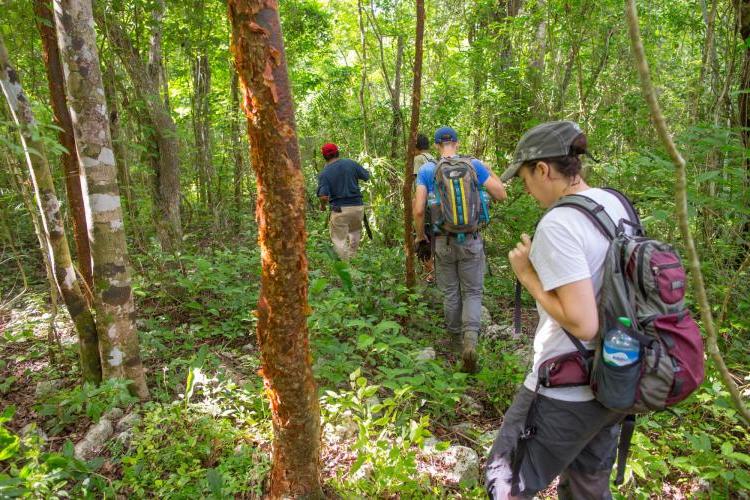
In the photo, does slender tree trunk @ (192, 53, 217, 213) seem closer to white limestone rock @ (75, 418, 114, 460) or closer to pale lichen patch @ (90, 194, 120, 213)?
pale lichen patch @ (90, 194, 120, 213)

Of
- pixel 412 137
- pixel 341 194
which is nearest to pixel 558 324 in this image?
pixel 412 137

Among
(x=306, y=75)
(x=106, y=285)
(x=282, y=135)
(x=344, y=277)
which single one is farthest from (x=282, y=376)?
(x=306, y=75)

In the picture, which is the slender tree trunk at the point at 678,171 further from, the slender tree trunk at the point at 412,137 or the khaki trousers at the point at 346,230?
the khaki trousers at the point at 346,230

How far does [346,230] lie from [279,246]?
611 cm

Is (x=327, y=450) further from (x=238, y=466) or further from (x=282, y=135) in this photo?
(x=282, y=135)

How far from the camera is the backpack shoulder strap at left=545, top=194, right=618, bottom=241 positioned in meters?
1.78

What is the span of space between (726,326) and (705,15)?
3.97 m

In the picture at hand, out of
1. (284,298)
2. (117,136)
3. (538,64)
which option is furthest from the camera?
(538,64)

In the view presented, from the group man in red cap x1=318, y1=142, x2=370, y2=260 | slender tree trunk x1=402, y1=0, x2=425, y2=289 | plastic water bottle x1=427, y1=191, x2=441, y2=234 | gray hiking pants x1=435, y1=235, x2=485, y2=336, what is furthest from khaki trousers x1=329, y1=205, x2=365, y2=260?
plastic water bottle x1=427, y1=191, x2=441, y2=234

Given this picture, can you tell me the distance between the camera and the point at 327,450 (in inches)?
116

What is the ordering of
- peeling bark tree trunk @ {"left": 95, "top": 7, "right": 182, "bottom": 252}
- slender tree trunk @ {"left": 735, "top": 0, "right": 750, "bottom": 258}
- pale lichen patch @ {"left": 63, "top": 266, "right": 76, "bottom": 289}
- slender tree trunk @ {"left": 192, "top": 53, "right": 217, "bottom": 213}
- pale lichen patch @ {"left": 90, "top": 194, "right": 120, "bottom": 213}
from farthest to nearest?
slender tree trunk @ {"left": 192, "top": 53, "right": 217, "bottom": 213}, peeling bark tree trunk @ {"left": 95, "top": 7, "right": 182, "bottom": 252}, slender tree trunk @ {"left": 735, "top": 0, "right": 750, "bottom": 258}, pale lichen patch @ {"left": 63, "top": 266, "right": 76, "bottom": 289}, pale lichen patch @ {"left": 90, "top": 194, "right": 120, "bottom": 213}

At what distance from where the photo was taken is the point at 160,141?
7.86 metres

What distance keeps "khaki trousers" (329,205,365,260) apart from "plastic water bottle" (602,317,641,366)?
6.27 m

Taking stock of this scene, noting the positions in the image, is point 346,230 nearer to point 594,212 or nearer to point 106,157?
point 106,157
